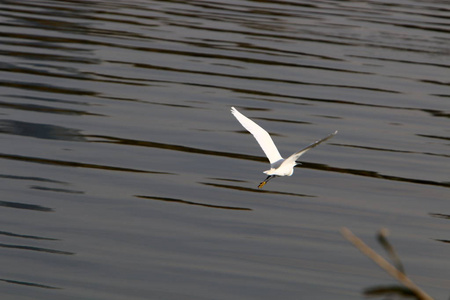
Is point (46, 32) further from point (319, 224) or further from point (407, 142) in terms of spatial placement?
point (319, 224)

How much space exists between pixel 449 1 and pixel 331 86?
11.3m

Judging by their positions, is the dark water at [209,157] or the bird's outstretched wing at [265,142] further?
the dark water at [209,157]

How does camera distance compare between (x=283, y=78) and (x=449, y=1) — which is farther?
(x=449, y=1)

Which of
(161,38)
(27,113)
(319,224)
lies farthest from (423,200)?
(161,38)

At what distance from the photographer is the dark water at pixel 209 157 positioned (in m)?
5.36

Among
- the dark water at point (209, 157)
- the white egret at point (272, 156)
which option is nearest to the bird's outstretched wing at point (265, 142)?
the white egret at point (272, 156)

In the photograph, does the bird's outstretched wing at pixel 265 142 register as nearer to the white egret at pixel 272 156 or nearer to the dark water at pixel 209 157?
the white egret at pixel 272 156

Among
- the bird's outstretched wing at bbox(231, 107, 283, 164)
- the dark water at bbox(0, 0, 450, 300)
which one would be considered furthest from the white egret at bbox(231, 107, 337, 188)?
the dark water at bbox(0, 0, 450, 300)

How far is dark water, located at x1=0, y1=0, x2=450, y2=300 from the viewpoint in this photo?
A: 536cm

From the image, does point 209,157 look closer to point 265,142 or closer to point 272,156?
point 265,142

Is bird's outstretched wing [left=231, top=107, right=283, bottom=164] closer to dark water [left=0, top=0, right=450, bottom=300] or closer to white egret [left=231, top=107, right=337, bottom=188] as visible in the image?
white egret [left=231, top=107, right=337, bottom=188]

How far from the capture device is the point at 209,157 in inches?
316

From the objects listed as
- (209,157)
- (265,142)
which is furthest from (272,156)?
(209,157)

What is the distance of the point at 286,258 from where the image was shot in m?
5.66
